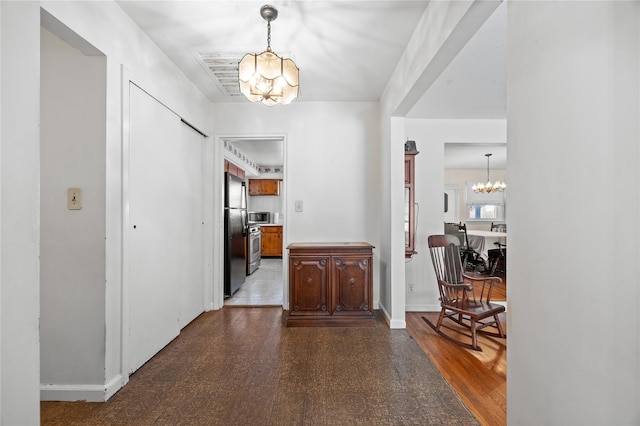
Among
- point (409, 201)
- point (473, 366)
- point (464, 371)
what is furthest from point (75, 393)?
point (409, 201)

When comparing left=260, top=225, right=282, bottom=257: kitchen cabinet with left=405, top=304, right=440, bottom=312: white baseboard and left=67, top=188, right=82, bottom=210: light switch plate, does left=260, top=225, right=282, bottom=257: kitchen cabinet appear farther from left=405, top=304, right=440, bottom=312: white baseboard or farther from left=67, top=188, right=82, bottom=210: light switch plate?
left=67, top=188, right=82, bottom=210: light switch plate

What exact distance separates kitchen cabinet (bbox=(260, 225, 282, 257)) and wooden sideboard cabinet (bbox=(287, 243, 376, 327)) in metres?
4.88

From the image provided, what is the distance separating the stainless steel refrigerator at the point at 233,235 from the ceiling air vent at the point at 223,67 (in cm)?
123

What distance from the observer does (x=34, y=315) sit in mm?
876

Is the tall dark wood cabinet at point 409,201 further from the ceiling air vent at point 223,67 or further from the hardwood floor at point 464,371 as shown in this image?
the ceiling air vent at point 223,67

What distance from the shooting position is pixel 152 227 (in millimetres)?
2320

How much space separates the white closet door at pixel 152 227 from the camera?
6.87 feet

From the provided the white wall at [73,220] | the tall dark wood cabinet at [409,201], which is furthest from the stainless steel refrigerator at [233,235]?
the tall dark wood cabinet at [409,201]

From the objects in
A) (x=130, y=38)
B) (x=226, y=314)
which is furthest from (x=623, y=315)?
(x=226, y=314)

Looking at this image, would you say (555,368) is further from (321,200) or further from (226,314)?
(226,314)

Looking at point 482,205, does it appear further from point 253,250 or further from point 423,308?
point 253,250

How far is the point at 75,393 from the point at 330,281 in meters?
2.12

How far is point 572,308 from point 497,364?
1.81 metres

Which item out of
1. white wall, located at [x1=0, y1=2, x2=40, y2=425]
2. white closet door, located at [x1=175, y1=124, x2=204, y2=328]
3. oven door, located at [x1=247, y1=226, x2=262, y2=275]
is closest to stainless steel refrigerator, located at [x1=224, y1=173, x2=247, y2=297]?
white closet door, located at [x1=175, y1=124, x2=204, y2=328]
